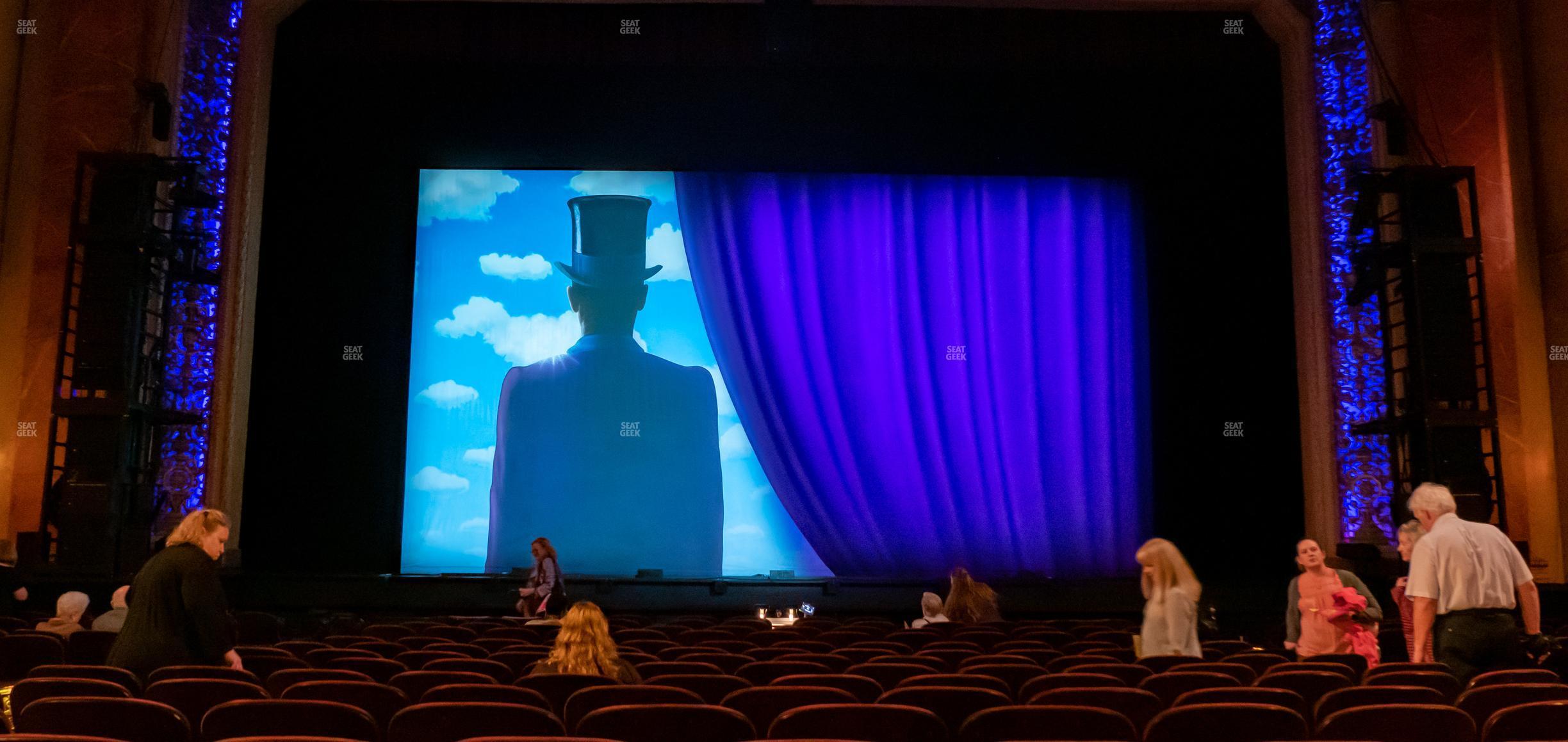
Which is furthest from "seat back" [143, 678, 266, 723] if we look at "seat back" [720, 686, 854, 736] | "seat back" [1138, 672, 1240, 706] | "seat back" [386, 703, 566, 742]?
"seat back" [1138, 672, 1240, 706]

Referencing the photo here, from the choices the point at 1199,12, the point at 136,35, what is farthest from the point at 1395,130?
the point at 136,35

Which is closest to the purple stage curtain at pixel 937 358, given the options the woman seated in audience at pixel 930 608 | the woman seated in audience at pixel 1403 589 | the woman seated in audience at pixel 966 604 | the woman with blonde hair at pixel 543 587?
the woman with blonde hair at pixel 543 587

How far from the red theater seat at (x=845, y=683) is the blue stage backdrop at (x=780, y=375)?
920cm

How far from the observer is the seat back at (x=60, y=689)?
3393 millimetres

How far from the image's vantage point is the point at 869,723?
293cm

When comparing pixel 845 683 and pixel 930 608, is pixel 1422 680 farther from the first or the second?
pixel 930 608

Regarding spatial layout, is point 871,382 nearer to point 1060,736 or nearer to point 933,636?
point 933,636

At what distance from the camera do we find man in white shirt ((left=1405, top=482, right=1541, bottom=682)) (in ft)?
14.4

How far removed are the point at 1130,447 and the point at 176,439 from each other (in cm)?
993

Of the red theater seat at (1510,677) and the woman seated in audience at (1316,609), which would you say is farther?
the woman seated in audience at (1316,609)

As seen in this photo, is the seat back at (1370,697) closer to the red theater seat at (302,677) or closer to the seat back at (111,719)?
the red theater seat at (302,677)

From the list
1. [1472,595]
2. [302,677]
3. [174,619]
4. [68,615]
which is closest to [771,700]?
[302,677]

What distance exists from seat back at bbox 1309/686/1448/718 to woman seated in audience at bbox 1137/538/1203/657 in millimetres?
1757

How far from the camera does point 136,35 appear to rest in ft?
36.8
